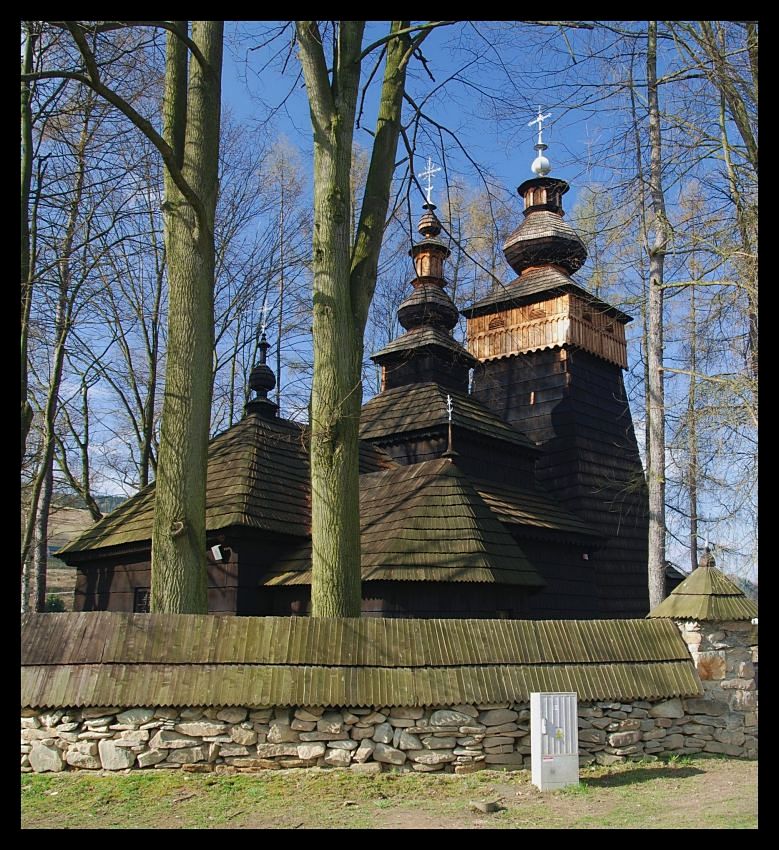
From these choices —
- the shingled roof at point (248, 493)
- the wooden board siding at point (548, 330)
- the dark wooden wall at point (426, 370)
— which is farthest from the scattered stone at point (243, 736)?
the wooden board siding at point (548, 330)

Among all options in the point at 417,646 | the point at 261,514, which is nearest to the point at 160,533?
the point at 417,646

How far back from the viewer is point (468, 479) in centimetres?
1545

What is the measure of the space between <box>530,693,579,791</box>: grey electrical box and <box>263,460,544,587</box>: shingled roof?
4971 millimetres

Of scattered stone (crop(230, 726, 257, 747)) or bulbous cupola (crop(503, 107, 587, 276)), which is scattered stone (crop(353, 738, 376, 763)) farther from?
bulbous cupola (crop(503, 107, 587, 276))

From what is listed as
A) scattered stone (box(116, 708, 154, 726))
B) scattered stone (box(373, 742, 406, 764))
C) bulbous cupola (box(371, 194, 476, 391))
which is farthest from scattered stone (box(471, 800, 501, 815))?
bulbous cupola (box(371, 194, 476, 391))

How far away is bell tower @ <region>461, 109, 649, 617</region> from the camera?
19.8 metres

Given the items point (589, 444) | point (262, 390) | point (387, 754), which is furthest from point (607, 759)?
point (589, 444)

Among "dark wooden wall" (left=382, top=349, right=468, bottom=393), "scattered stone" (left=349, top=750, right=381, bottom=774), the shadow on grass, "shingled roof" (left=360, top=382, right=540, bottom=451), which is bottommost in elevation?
the shadow on grass

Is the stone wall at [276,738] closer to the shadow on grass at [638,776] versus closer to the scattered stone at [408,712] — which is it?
the scattered stone at [408,712]

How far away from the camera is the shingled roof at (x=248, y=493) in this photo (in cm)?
1352

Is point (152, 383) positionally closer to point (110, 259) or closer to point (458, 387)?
point (110, 259)

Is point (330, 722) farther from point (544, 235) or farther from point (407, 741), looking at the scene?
point (544, 235)

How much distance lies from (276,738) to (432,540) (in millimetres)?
6100
